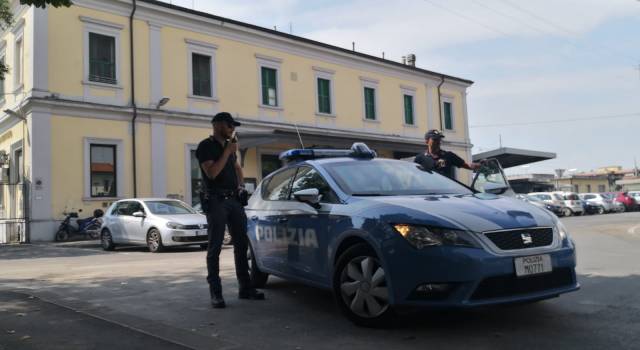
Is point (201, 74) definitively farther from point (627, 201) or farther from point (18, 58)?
point (627, 201)

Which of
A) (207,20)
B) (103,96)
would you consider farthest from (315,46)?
(103,96)

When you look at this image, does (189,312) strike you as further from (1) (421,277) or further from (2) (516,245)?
(2) (516,245)

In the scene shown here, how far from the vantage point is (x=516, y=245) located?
13.7 feet

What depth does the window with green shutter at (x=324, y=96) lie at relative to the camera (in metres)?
27.9

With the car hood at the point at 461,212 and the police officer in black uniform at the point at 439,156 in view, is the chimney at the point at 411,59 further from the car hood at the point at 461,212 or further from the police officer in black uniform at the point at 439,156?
the car hood at the point at 461,212

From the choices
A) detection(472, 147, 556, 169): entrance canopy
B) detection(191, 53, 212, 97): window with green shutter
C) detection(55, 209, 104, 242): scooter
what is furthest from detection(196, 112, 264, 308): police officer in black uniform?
detection(472, 147, 556, 169): entrance canopy

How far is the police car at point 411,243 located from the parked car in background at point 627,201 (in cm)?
4148

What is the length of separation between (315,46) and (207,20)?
586 cm

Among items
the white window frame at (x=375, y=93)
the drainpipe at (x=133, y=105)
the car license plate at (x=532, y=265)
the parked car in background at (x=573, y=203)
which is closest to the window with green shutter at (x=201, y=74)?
the drainpipe at (x=133, y=105)

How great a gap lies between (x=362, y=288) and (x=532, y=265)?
129cm

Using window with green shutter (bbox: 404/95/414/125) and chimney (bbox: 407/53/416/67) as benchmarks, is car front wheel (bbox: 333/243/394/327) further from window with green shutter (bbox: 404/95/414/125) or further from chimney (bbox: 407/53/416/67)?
chimney (bbox: 407/53/416/67)

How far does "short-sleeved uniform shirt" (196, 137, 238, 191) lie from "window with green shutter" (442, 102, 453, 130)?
30391mm

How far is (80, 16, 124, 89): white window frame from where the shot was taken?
2016 cm

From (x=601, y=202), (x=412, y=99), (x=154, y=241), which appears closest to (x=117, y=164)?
(x=154, y=241)
